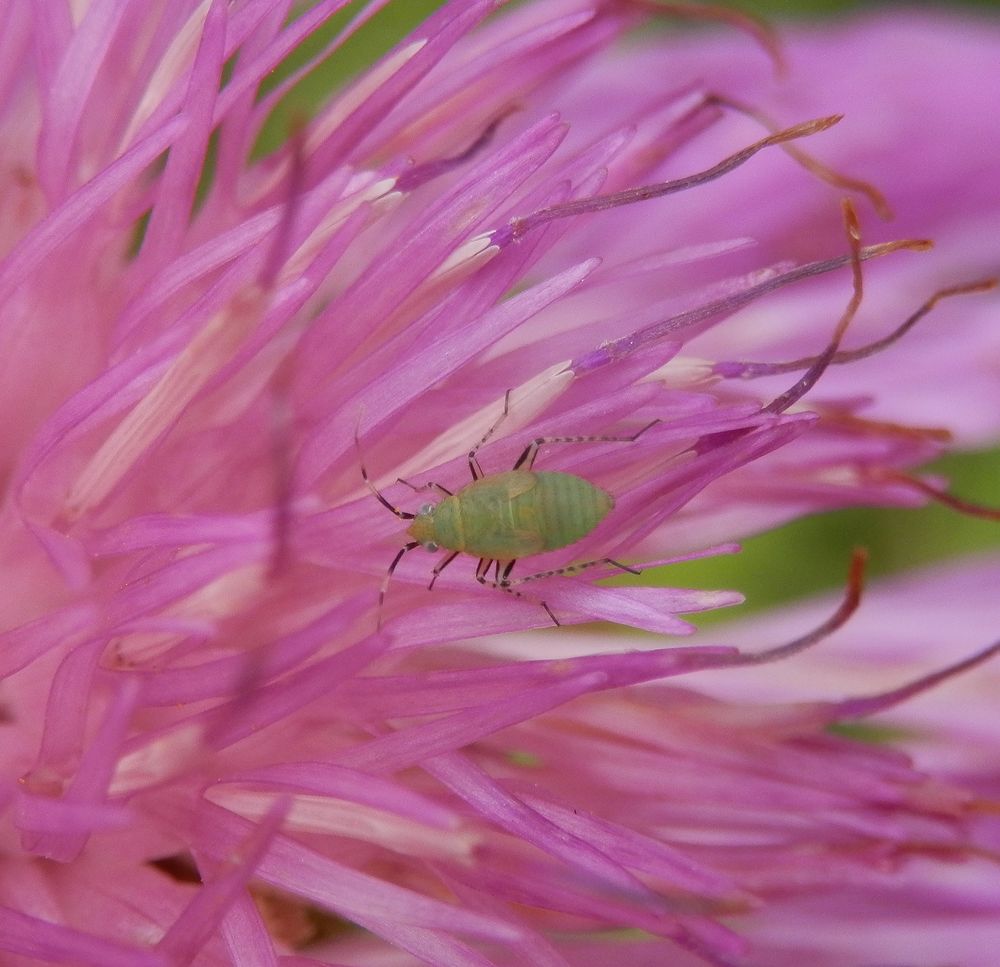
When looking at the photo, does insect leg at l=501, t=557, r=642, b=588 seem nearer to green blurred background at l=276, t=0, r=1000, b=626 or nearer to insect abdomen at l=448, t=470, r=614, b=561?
insect abdomen at l=448, t=470, r=614, b=561

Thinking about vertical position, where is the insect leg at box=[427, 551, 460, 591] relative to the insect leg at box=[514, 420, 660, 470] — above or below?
below

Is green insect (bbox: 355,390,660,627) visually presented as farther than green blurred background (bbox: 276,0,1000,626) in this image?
No

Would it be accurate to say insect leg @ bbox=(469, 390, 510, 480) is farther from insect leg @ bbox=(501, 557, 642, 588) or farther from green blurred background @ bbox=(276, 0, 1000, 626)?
green blurred background @ bbox=(276, 0, 1000, 626)

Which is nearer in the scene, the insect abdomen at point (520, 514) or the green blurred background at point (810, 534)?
the insect abdomen at point (520, 514)

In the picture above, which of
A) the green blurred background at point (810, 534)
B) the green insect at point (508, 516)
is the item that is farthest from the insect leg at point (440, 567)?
the green blurred background at point (810, 534)

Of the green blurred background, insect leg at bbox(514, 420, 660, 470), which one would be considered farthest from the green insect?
the green blurred background

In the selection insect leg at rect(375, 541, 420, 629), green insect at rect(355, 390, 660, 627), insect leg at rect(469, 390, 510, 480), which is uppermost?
insect leg at rect(469, 390, 510, 480)

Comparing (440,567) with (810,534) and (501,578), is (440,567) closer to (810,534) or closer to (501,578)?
(501,578)

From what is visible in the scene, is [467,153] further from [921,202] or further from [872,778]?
[921,202]

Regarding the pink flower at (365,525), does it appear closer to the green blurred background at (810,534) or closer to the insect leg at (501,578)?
the insect leg at (501,578)
